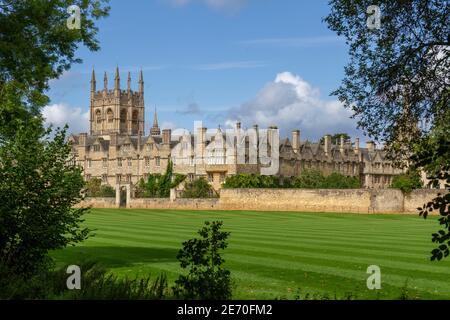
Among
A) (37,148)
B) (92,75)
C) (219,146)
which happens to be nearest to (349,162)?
(219,146)

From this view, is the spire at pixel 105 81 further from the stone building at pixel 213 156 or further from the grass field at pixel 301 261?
the grass field at pixel 301 261

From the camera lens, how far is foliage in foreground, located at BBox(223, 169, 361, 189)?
7534 cm

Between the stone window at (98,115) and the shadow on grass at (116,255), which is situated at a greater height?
the stone window at (98,115)

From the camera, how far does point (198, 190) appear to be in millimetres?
75625

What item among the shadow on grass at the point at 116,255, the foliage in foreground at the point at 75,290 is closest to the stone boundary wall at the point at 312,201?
the shadow on grass at the point at 116,255

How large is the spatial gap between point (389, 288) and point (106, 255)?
860 cm

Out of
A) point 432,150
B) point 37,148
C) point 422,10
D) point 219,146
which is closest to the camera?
point 432,150

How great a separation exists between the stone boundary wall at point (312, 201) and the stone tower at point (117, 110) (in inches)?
2971

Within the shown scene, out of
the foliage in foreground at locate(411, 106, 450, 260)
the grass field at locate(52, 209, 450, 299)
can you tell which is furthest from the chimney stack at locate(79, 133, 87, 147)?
the foliage in foreground at locate(411, 106, 450, 260)

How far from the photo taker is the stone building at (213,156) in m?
83.6

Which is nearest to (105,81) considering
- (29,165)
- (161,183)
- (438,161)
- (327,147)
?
(327,147)

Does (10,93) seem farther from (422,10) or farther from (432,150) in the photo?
(432,150)

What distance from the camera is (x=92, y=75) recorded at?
155 meters

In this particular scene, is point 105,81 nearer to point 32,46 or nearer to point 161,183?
point 161,183
